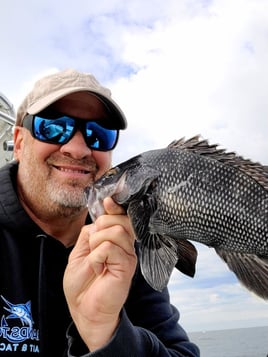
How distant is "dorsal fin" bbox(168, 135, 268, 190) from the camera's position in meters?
2.88

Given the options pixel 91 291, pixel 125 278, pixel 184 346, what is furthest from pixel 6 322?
pixel 184 346

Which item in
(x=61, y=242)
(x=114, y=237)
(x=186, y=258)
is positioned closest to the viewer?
(x=114, y=237)

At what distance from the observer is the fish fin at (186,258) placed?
2.86 m

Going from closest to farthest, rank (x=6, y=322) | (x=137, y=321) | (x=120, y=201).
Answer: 1. (x=120, y=201)
2. (x=6, y=322)
3. (x=137, y=321)

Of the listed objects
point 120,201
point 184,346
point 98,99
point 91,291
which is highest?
point 98,99

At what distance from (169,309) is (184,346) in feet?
1.41

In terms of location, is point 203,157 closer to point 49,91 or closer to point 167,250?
point 167,250

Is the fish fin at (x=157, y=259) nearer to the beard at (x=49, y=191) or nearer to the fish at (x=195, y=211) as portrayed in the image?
the fish at (x=195, y=211)

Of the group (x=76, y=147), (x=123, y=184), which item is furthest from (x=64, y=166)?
(x=123, y=184)

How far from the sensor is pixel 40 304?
3.59 meters

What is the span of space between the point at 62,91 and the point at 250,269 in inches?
81.8

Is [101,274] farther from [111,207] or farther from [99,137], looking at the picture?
[99,137]

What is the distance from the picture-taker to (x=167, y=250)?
2.84 m

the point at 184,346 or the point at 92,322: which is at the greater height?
the point at 92,322
